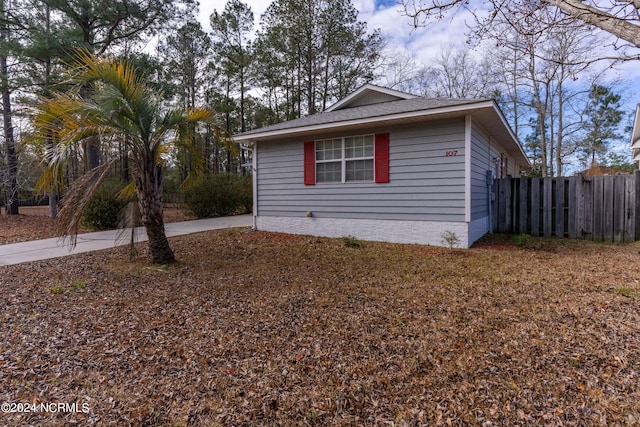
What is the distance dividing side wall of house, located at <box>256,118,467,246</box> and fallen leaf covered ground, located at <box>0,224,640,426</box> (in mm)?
1990

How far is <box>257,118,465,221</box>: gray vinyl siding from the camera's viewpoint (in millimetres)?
6414

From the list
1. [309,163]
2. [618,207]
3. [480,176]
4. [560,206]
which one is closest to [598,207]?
[618,207]

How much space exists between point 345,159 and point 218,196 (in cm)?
742

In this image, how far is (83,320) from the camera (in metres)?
3.11

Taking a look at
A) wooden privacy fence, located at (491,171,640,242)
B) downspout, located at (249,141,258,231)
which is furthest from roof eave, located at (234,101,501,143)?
wooden privacy fence, located at (491,171,640,242)

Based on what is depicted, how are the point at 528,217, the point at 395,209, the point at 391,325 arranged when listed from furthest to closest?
A: 1. the point at 528,217
2. the point at 395,209
3. the point at 391,325

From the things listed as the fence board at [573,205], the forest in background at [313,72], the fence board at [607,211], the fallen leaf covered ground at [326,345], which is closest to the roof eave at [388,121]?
the fence board at [573,205]

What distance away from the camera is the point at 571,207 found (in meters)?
7.47

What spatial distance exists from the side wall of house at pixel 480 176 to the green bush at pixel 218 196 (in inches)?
355

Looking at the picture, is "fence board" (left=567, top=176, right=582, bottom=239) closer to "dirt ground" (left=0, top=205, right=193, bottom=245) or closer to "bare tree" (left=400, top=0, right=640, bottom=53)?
"bare tree" (left=400, top=0, right=640, bottom=53)

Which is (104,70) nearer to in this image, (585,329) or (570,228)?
(585,329)

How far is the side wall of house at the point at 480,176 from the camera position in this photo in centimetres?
666

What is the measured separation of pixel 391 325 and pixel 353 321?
0.34 metres

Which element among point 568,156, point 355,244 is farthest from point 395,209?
point 568,156
